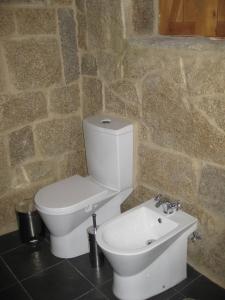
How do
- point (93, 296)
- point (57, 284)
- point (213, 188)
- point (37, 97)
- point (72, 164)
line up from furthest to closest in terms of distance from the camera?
point (72, 164)
point (37, 97)
point (57, 284)
point (93, 296)
point (213, 188)

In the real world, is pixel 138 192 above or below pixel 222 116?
below

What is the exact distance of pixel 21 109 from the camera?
2.42 m

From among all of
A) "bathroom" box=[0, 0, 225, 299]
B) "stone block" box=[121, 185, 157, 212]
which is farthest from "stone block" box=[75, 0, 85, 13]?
"stone block" box=[121, 185, 157, 212]

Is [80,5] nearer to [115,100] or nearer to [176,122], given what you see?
[115,100]

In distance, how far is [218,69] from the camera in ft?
5.57

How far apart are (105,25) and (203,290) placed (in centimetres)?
183

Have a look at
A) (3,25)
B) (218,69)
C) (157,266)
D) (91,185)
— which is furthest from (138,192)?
(3,25)

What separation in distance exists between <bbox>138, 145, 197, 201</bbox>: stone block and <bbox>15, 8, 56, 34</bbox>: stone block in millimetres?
1091

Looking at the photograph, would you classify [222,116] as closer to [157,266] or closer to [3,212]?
[157,266]

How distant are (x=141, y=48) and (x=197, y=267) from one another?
1458 millimetres

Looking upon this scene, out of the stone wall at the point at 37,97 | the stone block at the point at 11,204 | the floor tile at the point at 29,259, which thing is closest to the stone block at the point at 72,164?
the stone wall at the point at 37,97

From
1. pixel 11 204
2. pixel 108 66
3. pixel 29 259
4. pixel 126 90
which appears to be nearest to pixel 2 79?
pixel 108 66

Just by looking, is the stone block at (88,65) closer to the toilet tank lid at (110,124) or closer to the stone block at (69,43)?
the stone block at (69,43)

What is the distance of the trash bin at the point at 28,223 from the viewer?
2.50m
